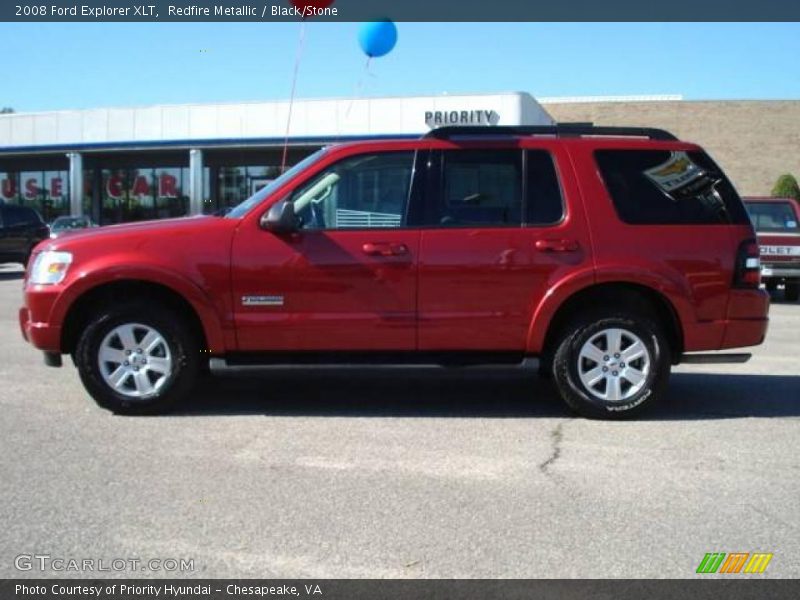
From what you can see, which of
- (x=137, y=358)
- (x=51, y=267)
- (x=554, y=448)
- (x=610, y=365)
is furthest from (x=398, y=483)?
(x=51, y=267)

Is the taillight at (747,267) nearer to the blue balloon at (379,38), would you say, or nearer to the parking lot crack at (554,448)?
the parking lot crack at (554,448)

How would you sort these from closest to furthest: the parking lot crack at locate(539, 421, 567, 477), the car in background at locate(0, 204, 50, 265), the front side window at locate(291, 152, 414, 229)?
the parking lot crack at locate(539, 421, 567, 477) → the front side window at locate(291, 152, 414, 229) → the car in background at locate(0, 204, 50, 265)

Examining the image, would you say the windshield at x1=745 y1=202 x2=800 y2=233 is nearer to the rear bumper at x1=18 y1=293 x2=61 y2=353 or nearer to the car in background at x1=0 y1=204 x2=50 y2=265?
the rear bumper at x1=18 y1=293 x2=61 y2=353

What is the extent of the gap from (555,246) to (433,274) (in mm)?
895

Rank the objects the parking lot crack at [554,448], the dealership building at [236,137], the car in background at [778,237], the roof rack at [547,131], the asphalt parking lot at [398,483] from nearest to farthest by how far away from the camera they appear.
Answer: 1. the asphalt parking lot at [398,483]
2. the parking lot crack at [554,448]
3. the roof rack at [547,131]
4. the car in background at [778,237]
5. the dealership building at [236,137]

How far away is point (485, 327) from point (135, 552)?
9.90 ft

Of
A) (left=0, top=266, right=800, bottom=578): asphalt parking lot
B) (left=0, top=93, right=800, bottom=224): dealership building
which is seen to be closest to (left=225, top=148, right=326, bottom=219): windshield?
(left=0, top=266, right=800, bottom=578): asphalt parking lot

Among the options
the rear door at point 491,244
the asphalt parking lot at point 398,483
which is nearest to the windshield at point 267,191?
the rear door at point 491,244

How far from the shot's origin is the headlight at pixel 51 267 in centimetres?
584

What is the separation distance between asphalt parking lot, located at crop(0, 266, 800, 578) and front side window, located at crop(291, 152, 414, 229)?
1.45 metres

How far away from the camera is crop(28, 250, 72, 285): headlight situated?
5844 millimetres

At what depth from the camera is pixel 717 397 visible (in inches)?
274

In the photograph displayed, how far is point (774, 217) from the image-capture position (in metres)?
15.5

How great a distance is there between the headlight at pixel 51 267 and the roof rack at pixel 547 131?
2.74 m
